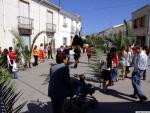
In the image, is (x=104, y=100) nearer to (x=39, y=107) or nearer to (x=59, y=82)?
(x=39, y=107)

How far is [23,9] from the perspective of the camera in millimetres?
24109

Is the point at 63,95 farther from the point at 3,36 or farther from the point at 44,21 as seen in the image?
the point at 44,21

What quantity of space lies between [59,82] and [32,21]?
837 inches

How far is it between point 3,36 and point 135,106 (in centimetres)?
1520

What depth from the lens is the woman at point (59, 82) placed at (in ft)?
16.9

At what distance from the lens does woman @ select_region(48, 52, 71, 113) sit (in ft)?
16.9

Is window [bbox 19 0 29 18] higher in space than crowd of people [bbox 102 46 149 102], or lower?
higher

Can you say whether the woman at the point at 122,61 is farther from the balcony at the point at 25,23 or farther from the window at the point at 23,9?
the window at the point at 23,9

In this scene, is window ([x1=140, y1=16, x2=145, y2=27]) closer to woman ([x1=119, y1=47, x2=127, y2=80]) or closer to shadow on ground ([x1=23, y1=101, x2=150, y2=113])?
woman ([x1=119, y1=47, x2=127, y2=80])

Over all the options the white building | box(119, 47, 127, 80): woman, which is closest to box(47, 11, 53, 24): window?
the white building

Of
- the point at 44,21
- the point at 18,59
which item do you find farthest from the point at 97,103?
the point at 44,21

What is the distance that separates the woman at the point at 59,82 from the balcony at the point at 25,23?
18435mm

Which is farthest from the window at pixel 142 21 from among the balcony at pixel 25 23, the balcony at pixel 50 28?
the balcony at pixel 25 23

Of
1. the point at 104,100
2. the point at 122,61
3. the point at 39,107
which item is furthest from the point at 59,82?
the point at 122,61
